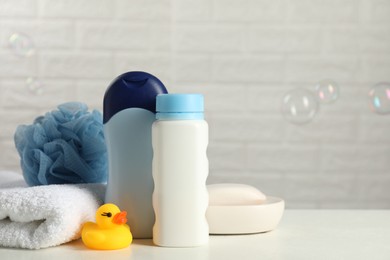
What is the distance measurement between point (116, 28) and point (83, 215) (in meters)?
1.11

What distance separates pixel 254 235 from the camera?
888 millimetres

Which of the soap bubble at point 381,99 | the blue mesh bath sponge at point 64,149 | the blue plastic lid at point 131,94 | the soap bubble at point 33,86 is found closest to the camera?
the blue plastic lid at point 131,94

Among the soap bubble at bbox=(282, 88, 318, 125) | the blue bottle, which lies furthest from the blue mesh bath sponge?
the soap bubble at bbox=(282, 88, 318, 125)

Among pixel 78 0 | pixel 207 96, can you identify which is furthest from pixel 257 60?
pixel 78 0

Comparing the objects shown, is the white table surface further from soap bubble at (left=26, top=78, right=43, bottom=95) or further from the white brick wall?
soap bubble at (left=26, top=78, right=43, bottom=95)

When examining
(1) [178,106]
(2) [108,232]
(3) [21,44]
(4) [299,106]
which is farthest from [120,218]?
(3) [21,44]

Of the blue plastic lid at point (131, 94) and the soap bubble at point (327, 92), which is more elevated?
the blue plastic lid at point (131, 94)

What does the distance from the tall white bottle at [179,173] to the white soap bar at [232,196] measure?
0.09m

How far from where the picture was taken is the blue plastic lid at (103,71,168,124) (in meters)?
0.85

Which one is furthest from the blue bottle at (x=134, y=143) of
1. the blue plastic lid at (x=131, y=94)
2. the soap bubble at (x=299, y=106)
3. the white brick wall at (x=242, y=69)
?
the white brick wall at (x=242, y=69)

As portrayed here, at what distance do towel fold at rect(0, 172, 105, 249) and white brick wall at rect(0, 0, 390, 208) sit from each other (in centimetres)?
104

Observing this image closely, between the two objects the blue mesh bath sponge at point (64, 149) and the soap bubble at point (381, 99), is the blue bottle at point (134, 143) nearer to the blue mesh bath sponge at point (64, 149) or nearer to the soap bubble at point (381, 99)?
the blue mesh bath sponge at point (64, 149)

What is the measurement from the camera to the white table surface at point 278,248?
2.45 ft

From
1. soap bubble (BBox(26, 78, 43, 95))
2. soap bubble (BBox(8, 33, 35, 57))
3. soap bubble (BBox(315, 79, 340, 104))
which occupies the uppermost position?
soap bubble (BBox(8, 33, 35, 57))
